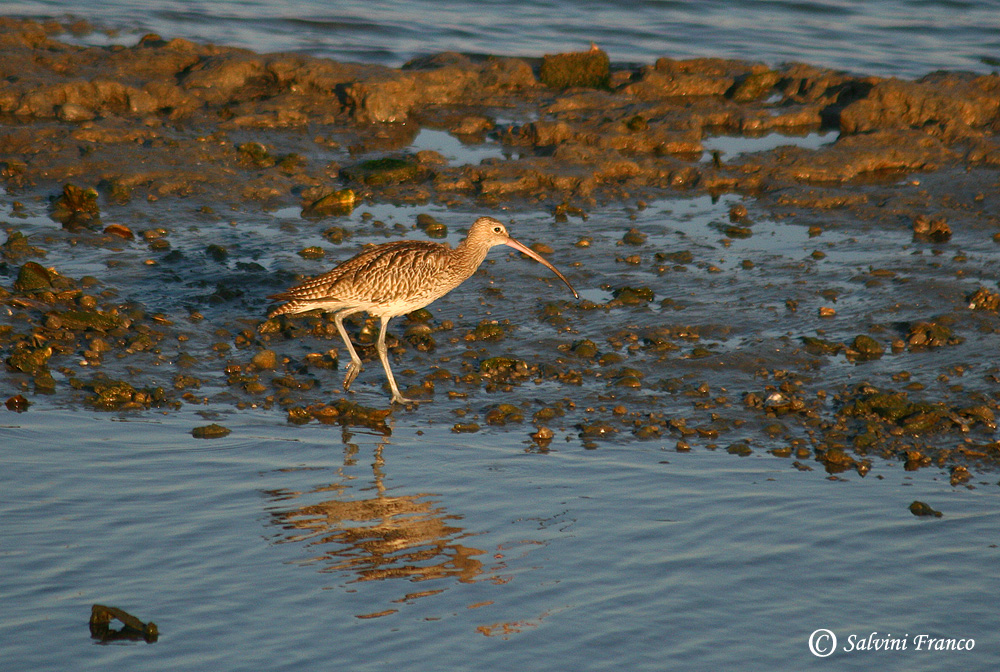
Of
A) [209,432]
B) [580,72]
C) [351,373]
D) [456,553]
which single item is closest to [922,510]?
[456,553]

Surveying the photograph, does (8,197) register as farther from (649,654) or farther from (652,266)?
(649,654)

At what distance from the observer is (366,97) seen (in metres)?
16.4

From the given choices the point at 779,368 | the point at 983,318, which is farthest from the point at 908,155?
the point at 779,368

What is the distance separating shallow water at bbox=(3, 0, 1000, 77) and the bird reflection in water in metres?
13.9

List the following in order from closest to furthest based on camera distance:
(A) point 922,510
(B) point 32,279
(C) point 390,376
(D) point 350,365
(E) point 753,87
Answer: (A) point 922,510
(C) point 390,376
(D) point 350,365
(B) point 32,279
(E) point 753,87

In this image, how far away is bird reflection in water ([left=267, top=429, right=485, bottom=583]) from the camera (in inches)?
262

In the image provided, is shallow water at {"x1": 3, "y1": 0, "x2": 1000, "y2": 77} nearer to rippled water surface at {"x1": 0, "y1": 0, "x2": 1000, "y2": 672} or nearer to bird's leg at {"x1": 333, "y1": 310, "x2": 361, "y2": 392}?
rippled water surface at {"x1": 0, "y1": 0, "x2": 1000, "y2": 672}

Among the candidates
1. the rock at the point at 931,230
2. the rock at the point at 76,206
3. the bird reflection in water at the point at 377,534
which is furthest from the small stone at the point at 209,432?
the rock at the point at 931,230

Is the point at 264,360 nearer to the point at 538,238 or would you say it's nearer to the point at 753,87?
the point at 538,238

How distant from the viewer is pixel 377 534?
7.04 metres

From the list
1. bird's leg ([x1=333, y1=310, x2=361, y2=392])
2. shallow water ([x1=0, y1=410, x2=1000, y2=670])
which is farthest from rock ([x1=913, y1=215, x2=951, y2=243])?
bird's leg ([x1=333, y1=310, x2=361, y2=392])

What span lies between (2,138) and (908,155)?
36.0 ft

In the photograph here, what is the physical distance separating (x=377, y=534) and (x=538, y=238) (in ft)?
20.4

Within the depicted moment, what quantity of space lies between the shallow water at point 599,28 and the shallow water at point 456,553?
13316 mm
